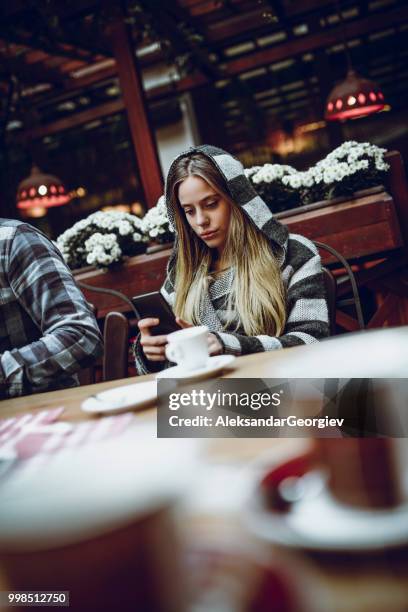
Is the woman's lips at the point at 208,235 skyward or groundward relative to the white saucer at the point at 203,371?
skyward

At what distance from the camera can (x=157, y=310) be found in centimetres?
121

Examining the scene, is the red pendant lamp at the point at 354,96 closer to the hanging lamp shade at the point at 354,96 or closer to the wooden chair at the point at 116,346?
the hanging lamp shade at the point at 354,96

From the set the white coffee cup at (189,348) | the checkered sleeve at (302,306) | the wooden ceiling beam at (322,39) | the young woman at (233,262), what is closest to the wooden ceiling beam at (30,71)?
the wooden ceiling beam at (322,39)

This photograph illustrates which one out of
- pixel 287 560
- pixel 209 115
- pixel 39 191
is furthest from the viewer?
pixel 209 115

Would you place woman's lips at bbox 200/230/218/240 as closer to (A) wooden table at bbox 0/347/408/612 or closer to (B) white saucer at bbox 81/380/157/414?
(B) white saucer at bbox 81/380/157/414

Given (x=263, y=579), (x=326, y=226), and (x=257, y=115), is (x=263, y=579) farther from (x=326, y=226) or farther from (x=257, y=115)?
(x=257, y=115)

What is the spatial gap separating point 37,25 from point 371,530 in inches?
184

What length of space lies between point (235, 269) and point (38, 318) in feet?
1.74

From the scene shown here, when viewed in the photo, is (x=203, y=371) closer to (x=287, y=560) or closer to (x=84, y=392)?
(x=84, y=392)

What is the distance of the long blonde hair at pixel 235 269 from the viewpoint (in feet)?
5.13

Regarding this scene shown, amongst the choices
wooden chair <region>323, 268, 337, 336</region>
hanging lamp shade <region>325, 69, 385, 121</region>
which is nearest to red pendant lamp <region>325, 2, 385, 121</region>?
hanging lamp shade <region>325, 69, 385, 121</region>

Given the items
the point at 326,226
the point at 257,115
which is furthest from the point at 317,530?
the point at 257,115

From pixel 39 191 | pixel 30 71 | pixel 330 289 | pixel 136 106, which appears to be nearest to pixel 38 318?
pixel 330 289

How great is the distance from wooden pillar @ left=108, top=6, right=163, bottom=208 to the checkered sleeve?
3072 millimetres
